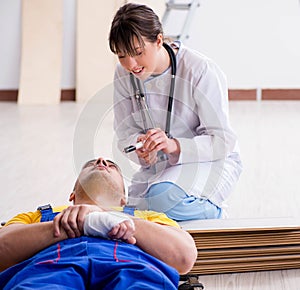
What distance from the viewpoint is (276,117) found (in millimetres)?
5312

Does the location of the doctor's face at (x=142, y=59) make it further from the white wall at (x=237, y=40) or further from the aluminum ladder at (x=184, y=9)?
the white wall at (x=237, y=40)

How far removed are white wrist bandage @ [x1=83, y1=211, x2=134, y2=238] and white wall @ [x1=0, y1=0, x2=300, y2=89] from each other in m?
4.62

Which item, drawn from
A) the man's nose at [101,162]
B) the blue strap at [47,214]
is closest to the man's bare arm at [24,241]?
the blue strap at [47,214]

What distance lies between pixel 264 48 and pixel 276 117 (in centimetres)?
104

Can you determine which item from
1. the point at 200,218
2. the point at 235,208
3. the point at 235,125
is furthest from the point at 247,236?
the point at 235,125

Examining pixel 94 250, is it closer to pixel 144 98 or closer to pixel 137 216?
pixel 137 216

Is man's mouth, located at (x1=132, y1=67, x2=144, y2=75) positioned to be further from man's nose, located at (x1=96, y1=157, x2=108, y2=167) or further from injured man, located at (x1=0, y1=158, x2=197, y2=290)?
injured man, located at (x1=0, y1=158, x2=197, y2=290)

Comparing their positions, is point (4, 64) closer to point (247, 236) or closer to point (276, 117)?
point (276, 117)

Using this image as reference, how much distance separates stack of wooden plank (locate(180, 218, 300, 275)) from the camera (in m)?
2.11

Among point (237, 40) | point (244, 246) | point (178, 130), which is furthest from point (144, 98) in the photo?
point (237, 40)

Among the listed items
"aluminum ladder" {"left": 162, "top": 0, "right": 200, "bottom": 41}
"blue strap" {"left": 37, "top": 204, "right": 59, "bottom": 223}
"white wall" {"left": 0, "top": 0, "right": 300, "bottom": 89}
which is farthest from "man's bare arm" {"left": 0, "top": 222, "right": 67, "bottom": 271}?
"white wall" {"left": 0, "top": 0, "right": 300, "bottom": 89}

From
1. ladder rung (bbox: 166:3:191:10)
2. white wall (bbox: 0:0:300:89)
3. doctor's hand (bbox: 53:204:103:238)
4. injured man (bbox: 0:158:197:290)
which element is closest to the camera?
injured man (bbox: 0:158:197:290)

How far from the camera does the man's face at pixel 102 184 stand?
5.89 feet

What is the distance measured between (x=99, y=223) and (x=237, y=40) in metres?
4.76
